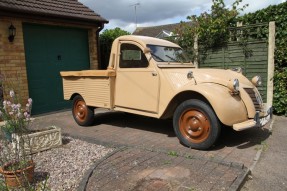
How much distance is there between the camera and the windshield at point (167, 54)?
5623 mm

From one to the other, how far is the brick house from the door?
124 inches

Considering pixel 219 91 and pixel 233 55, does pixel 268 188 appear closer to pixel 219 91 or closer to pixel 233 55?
pixel 219 91

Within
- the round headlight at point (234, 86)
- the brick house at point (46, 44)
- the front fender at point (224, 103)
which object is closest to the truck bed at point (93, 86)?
the brick house at point (46, 44)

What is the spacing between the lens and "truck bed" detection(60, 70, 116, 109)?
5.94 metres

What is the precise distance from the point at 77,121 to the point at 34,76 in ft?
8.77

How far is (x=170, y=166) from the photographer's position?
401cm

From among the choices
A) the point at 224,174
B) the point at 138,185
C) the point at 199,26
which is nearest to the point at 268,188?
the point at 224,174

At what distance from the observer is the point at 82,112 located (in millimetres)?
6859

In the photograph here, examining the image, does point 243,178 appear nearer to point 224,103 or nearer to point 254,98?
point 224,103

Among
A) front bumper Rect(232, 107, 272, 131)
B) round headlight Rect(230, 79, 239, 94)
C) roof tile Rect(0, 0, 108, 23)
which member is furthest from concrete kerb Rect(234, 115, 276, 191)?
roof tile Rect(0, 0, 108, 23)

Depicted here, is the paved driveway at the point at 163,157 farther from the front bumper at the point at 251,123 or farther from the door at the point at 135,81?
the door at the point at 135,81

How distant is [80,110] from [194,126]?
324 cm

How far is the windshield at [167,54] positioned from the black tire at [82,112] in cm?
218

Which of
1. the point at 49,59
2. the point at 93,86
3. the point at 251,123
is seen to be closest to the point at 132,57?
the point at 93,86
